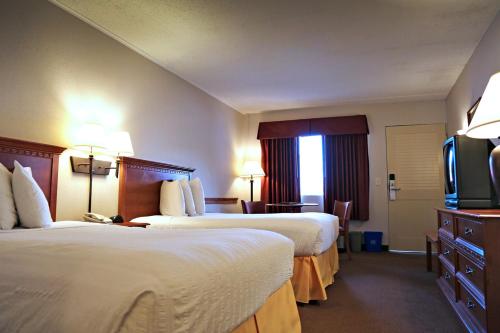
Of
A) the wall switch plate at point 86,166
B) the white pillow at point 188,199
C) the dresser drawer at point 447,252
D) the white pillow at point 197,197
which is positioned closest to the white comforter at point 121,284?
the wall switch plate at point 86,166

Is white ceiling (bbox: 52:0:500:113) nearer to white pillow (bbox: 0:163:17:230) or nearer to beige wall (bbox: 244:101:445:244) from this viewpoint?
beige wall (bbox: 244:101:445:244)

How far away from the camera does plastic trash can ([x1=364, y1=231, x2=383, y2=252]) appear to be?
5695 mm

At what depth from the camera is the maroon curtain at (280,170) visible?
6.24 metres

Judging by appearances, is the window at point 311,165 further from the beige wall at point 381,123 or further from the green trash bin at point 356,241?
the green trash bin at point 356,241

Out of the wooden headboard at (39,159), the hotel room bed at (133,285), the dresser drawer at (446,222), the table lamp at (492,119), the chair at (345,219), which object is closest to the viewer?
the hotel room bed at (133,285)

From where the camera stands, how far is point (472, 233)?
2182 mm

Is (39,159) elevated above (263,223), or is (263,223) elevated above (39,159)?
(39,159)

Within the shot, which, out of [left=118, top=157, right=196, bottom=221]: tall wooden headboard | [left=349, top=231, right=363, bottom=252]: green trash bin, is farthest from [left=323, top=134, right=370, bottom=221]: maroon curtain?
[left=118, top=157, right=196, bottom=221]: tall wooden headboard

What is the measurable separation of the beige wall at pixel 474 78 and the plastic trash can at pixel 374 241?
200 cm

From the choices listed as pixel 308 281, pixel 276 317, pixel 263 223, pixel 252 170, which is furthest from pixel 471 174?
pixel 252 170

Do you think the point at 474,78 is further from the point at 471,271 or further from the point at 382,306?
the point at 382,306

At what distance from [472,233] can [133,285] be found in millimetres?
2154

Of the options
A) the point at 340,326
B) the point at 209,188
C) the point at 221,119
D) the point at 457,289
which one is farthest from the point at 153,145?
the point at 457,289

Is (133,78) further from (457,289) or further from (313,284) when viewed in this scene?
(457,289)
